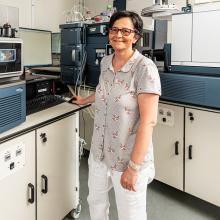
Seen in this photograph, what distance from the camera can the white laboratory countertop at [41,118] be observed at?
1.40m

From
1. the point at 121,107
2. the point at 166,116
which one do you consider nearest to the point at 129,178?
the point at 121,107

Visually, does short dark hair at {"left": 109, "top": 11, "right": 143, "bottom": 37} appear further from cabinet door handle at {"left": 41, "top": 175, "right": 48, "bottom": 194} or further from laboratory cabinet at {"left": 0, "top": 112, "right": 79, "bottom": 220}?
cabinet door handle at {"left": 41, "top": 175, "right": 48, "bottom": 194}

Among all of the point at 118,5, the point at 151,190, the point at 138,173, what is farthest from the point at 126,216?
the point at 118,5

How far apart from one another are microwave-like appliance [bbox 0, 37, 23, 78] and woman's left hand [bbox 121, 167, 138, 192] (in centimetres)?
77

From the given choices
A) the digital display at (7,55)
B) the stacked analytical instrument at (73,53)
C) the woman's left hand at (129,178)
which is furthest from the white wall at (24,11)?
the woman's left hand at (129,178)

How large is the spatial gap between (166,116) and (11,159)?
1.33m

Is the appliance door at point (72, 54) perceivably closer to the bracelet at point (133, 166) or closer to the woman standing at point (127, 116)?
→ the woman standing at point (127, 116)

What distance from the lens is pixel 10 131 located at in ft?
4.61

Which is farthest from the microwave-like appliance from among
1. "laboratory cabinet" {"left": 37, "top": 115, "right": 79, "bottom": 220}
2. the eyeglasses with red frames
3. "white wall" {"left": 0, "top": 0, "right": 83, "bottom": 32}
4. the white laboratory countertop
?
"white wall" {"left": 0, "top": 0, "right": 83, "bottom": 32}

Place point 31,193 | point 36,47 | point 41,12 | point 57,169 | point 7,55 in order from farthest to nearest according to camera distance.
Answer: point 41,12, point 36,47, point 57,169, point 31,193, point 7,55

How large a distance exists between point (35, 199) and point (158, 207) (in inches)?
43.5

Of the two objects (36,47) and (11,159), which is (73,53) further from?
(11,159)

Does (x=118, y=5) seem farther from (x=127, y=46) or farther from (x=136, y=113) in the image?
(x=136, y=113)

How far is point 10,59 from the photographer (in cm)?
140
